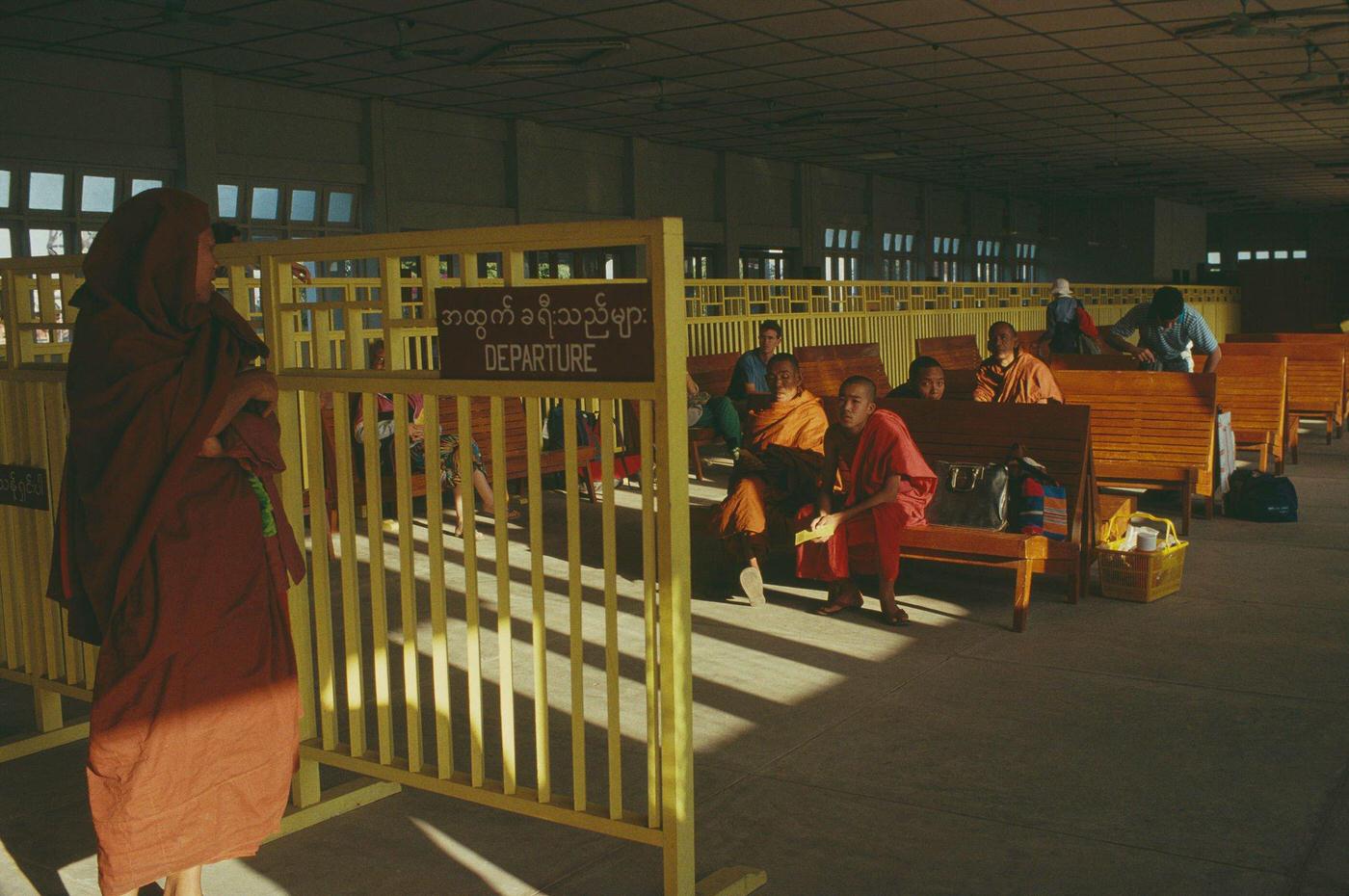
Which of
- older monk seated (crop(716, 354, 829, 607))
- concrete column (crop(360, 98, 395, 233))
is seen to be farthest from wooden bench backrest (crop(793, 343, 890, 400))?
concrete column (crop(360, 98, 395, 233))

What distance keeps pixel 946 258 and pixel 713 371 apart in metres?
25.2

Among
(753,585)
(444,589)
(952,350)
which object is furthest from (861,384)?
(952,350)

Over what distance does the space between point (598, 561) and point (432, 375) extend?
4580 millimetres

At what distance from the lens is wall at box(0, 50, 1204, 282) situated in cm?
1547

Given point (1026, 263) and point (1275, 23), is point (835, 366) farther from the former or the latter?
point (1026, 263)

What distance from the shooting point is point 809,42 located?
16.1m

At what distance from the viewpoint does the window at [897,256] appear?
108 ft

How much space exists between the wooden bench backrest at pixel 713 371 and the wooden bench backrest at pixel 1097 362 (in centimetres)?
304

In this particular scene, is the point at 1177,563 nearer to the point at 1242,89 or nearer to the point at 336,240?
the point at 336,240

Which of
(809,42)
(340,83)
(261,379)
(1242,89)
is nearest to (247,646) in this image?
(261,379)

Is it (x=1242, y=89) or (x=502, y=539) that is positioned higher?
(x=1242, y=89)

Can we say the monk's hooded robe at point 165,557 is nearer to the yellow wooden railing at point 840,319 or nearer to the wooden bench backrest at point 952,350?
the yellow wooden railing at point 840,319

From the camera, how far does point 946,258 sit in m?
36.2

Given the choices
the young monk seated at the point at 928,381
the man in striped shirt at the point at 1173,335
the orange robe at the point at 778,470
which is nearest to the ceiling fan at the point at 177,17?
the orange robe at the point at 778,470
